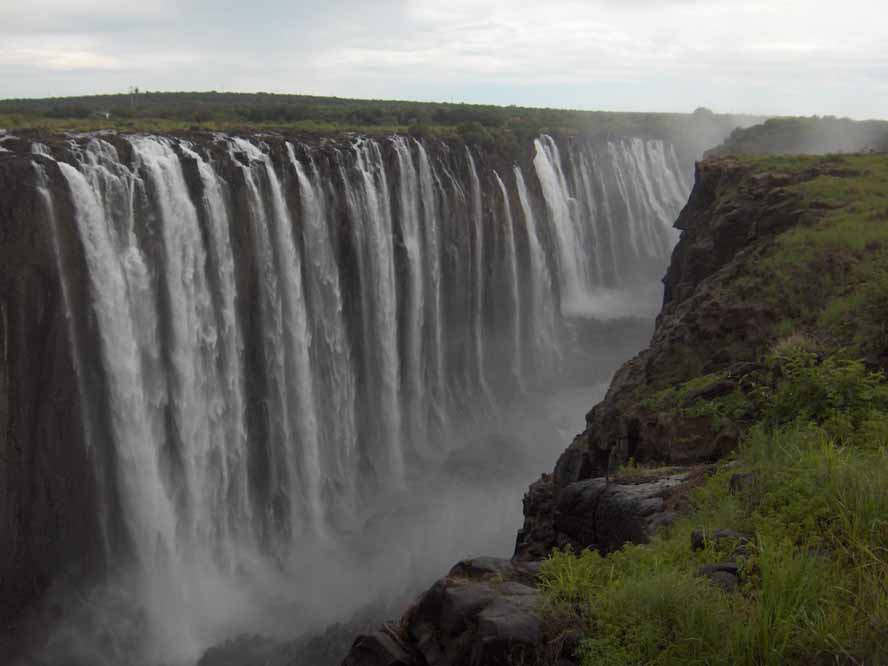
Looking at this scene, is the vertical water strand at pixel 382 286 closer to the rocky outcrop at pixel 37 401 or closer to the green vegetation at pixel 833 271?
the rocky outcrop at pixel 37 401

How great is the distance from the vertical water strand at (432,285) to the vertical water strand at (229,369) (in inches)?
358

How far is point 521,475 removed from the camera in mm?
25859

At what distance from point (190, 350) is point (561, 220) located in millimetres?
23852

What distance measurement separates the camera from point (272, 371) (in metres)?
22.7

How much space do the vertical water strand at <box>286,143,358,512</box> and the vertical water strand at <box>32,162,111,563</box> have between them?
6937 millimetres

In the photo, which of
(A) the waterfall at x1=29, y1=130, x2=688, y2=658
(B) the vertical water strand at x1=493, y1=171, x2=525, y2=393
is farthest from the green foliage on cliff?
(A) the waterfall at x1=29, y1=130, x2=688, y2=658

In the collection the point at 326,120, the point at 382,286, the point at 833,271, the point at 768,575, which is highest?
the point at 326,120

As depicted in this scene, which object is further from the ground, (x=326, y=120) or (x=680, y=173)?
(x=326, y=120)

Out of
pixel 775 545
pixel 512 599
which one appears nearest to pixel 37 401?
pixel 512 599

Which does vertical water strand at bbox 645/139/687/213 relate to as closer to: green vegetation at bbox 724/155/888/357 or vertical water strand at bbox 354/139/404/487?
vertical water strand at bbox 354/139/404/487

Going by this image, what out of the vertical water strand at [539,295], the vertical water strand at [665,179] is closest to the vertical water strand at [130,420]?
the vertical water strand at [539,295]

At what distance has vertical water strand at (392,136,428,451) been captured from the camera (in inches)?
1112

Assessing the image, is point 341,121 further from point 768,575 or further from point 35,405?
point 768,575

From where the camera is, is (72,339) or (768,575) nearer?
(768,575)
